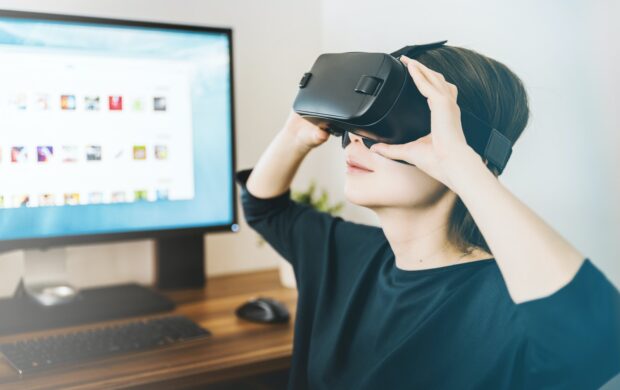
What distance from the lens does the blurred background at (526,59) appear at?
0.55 m

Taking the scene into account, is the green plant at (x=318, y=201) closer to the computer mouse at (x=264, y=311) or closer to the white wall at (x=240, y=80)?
the white wall at (x=240, y=80)

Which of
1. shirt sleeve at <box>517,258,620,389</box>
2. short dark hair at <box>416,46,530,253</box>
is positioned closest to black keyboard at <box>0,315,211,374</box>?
short dark hair at <box>416,46,530,253</box>

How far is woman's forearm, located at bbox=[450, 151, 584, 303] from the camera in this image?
0.51 metres

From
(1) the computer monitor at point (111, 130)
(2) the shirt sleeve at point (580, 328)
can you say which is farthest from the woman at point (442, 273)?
(1) the computer monitor at point (111, 130)

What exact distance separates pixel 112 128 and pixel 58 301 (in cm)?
29

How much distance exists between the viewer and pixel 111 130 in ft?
3.52

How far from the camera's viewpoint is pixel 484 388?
618 mm

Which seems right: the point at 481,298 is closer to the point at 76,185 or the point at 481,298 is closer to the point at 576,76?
the point at 576,76

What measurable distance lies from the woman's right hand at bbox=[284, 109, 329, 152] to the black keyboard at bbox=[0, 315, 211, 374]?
306mm

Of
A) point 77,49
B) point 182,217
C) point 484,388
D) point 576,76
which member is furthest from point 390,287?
point 77,49

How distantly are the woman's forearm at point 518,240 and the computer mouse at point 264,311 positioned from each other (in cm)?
54

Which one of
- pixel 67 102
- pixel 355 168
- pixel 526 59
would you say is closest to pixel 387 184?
pixel 355 168

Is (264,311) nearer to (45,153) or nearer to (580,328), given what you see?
(45,153)

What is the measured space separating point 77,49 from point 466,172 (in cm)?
71
